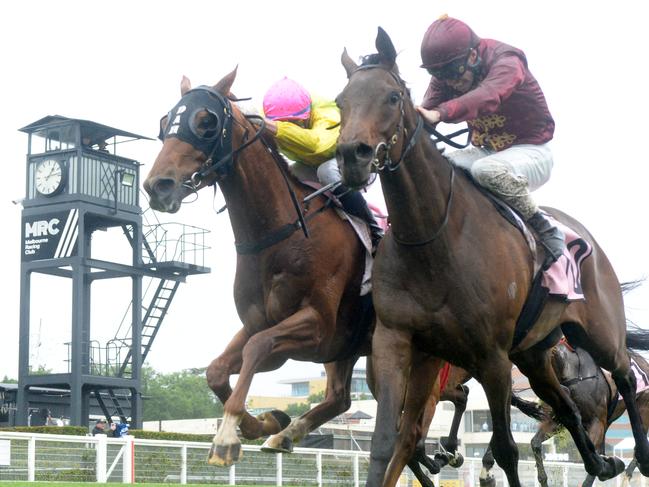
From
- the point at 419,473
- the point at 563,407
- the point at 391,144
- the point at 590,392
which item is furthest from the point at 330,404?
the point at 590,392

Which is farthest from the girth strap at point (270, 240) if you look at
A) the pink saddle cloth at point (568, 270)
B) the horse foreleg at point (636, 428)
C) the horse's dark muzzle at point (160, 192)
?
the horse foreleg at point (636, 428)

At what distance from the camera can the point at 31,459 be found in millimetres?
12484

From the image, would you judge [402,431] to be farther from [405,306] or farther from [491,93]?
[491,93]

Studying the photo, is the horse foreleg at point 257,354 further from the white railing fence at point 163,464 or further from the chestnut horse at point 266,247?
the white railing fence at point 163,464

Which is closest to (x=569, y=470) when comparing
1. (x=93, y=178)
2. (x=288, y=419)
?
(x=288, y=419)

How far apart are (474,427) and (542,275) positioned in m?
76.7

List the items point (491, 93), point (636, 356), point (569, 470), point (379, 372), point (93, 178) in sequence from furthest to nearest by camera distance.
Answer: point (93, 178) < point (569, 470) < point (636, 356) < point (491, 93) < point (379, 372)

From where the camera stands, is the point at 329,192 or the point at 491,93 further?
the point at 329,192

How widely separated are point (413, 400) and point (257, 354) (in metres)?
0.89

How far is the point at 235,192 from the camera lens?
6801 millimetres

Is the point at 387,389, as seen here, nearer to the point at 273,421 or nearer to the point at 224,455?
the point at 224,455

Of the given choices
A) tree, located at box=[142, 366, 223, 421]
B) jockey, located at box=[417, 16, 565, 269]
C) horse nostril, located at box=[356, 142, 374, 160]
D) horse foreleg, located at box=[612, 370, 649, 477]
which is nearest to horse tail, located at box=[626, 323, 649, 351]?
horse foreleg, located at box=[612, 370, 649, 477]

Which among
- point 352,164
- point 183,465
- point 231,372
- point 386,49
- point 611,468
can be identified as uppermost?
point 386,49

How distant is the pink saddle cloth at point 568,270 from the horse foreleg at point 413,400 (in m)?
0.76
